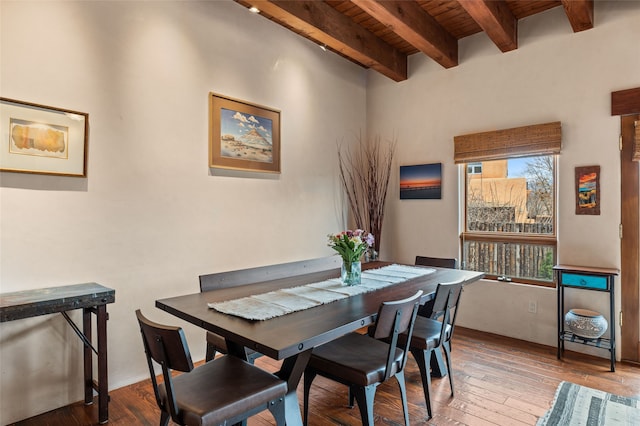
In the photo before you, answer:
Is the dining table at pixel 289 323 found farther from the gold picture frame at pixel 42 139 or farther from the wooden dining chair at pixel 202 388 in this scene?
the gold picture frame at pixel 42 139

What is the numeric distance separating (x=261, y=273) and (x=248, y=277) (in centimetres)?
12

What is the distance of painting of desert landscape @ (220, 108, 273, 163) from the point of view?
317 centimetres

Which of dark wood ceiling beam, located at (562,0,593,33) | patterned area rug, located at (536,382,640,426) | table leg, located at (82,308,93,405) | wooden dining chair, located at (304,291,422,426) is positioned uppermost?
dark wood ceiling beam, located at (562,0,593,33)

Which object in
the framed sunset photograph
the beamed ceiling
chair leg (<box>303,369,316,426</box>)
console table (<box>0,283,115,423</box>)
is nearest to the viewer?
console table (<box>0,283,115,423</box>)

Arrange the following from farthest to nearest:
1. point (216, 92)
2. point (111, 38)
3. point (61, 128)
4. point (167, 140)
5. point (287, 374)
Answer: point (216, 92) < point (167, 140) < point (111, 38) < point (61, 128) < point (287, 374)

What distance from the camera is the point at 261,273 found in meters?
2.60

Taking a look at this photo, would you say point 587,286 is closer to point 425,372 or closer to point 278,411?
point 425,372

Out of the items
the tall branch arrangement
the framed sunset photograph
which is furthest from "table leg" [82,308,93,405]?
the framed sunset photograph

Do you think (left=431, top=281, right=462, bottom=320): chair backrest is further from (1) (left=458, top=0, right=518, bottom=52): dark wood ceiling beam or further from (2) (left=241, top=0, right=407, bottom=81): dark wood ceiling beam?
(2) (left=241, top=0, right=407, bottom=81): dark wood ceiling beam

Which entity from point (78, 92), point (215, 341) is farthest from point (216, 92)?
point (215, 341)

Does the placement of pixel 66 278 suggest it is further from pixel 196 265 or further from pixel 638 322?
pixel 638 322

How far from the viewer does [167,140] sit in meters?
2.82

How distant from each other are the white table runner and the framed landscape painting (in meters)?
1.43

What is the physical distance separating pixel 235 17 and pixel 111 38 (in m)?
1.13
